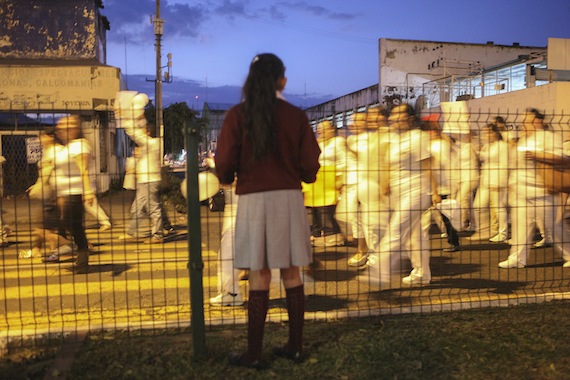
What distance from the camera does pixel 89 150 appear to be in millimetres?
6492

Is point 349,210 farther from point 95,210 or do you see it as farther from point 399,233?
point 95,210

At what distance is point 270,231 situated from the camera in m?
3.49

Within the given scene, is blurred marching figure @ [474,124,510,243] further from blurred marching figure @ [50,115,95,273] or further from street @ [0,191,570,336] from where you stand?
blurred marching figure @ [50,115,95,273]

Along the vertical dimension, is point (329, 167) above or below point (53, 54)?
below

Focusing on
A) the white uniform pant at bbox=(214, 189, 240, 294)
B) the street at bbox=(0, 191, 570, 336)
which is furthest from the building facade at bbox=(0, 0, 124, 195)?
the white uniform pant at bbox=(214, 189, 240, 294)

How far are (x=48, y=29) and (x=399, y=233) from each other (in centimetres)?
1926

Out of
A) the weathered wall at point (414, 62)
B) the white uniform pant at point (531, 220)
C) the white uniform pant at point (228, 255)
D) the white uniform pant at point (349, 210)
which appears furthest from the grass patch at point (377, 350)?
the weathered wall at point (414, 62)

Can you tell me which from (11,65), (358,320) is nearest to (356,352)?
(358,320)

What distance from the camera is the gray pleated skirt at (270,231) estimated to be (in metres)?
3.49

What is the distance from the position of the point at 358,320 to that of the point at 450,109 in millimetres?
3718

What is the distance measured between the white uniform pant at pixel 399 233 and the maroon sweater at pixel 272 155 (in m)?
2.11

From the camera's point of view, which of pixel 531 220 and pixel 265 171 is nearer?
pixel 265 171

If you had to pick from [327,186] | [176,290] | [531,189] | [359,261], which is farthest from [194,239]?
[531,189]

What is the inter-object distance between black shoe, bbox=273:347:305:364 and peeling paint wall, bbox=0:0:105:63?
19.5m
